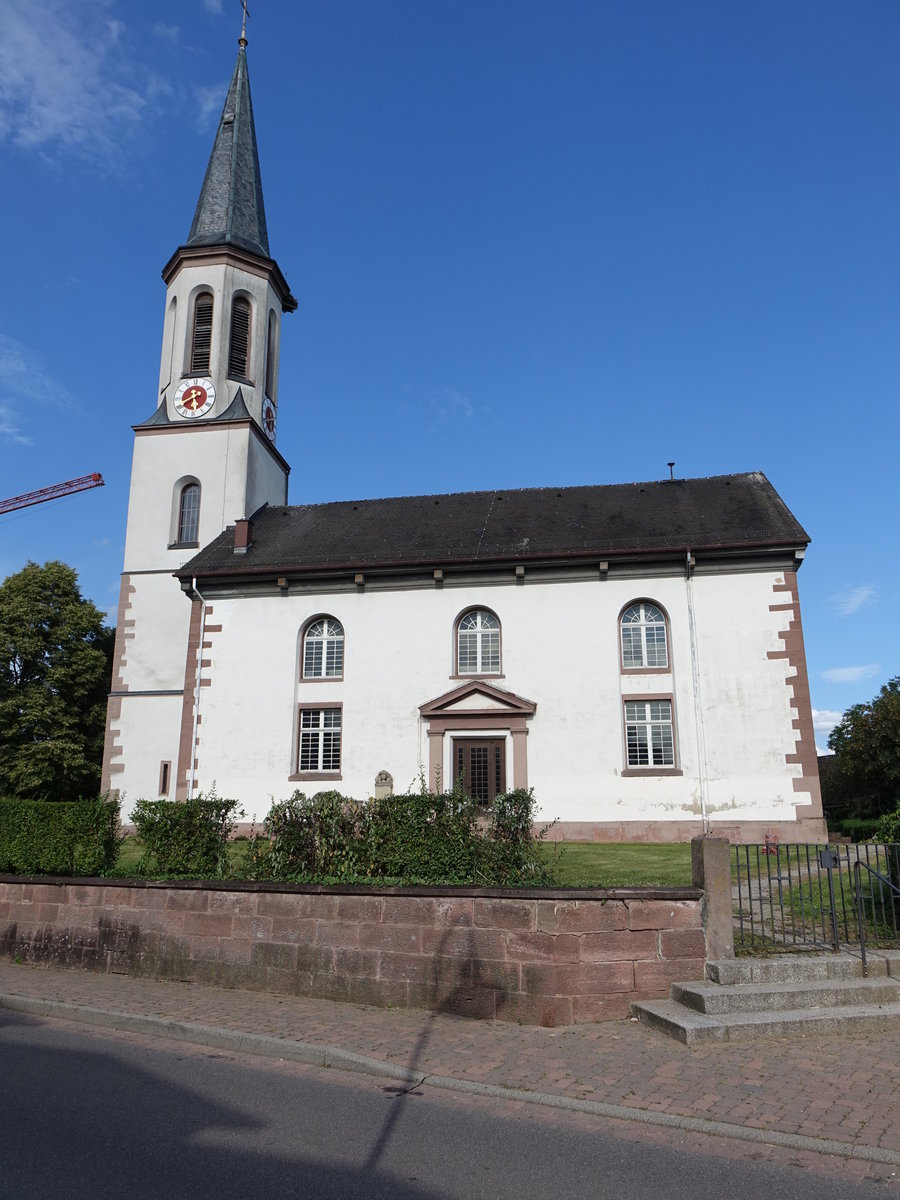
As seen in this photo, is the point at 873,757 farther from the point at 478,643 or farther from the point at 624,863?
the point at 624,863

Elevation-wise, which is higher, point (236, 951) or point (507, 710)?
point (507, 710)

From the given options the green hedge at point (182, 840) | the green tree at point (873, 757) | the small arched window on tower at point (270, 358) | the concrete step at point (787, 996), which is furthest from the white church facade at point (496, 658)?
the green tree at point (873, 757)

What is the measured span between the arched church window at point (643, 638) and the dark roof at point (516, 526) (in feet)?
5.32

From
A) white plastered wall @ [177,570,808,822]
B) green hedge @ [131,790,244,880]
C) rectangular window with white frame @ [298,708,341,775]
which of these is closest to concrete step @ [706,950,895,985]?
green hedge @ [131,790,244,880]

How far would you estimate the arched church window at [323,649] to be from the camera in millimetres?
23312

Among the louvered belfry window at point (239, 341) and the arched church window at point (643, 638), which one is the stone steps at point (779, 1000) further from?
the louvered belfry window at point (239, 341)

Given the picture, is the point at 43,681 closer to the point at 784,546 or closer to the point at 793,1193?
the point at 784,546

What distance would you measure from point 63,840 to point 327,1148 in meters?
7.36

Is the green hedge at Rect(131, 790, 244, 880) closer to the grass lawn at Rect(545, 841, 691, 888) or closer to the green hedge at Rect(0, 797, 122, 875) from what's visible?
the green hedge at Rect(0, 797, 122, 875)

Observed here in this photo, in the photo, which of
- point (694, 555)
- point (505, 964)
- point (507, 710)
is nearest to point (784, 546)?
point (694, 555)

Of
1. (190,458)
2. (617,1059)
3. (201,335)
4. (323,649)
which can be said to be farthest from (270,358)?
(617,1059)

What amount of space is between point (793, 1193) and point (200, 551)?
2417 cm

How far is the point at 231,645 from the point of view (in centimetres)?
2381

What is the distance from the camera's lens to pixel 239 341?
98.2ft
